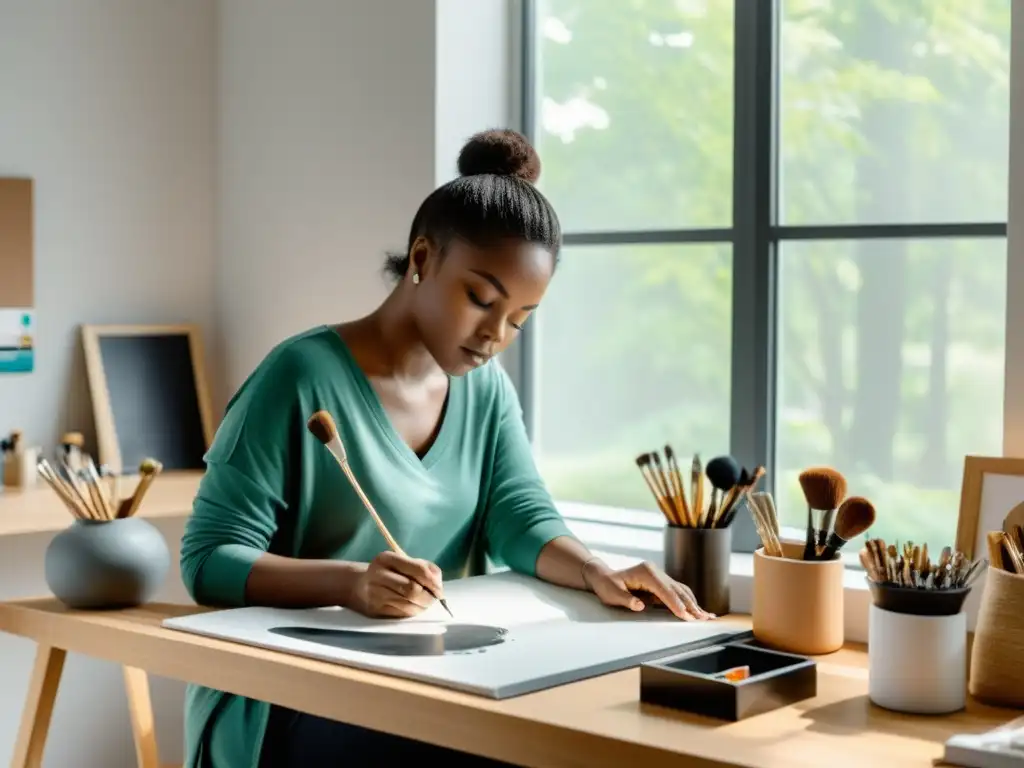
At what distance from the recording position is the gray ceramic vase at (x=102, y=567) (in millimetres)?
1866

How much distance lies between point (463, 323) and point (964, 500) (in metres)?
0.75

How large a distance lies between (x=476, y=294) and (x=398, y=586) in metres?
0.43

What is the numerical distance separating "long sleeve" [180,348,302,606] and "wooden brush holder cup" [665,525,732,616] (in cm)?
58

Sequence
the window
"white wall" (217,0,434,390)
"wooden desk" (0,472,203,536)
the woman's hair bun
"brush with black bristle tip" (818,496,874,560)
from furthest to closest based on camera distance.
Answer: "white wall" (217,0,434,390) → "wooden desk" (0,472,203,536) → the window → the woman's hair bun → "brush with black bristle tip" (818,496,874,560)

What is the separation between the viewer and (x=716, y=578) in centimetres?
194

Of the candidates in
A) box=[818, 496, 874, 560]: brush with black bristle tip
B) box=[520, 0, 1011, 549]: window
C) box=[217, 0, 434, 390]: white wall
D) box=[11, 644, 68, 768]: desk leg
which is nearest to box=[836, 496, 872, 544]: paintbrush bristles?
box=[818, 496, 874, 560]: brush with black bristle tip

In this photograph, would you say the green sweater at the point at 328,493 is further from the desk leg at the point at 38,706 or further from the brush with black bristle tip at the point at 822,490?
the brush with black bristle tip at the point at 822,490

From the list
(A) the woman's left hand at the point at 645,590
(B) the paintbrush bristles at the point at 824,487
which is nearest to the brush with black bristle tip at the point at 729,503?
(A) the woman's left hand at the point at 645,590

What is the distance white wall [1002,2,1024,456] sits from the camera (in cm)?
184

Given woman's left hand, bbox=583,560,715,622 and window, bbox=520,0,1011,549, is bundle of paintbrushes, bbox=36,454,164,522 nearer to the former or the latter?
woman's left hand, bbox=583,560,715,622

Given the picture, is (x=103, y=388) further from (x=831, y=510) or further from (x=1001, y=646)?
(x=1001, y=646)

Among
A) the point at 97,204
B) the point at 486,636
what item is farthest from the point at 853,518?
the point at 97,204

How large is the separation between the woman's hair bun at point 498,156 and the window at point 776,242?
57 cm

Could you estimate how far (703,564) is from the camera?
1938 millimetres
